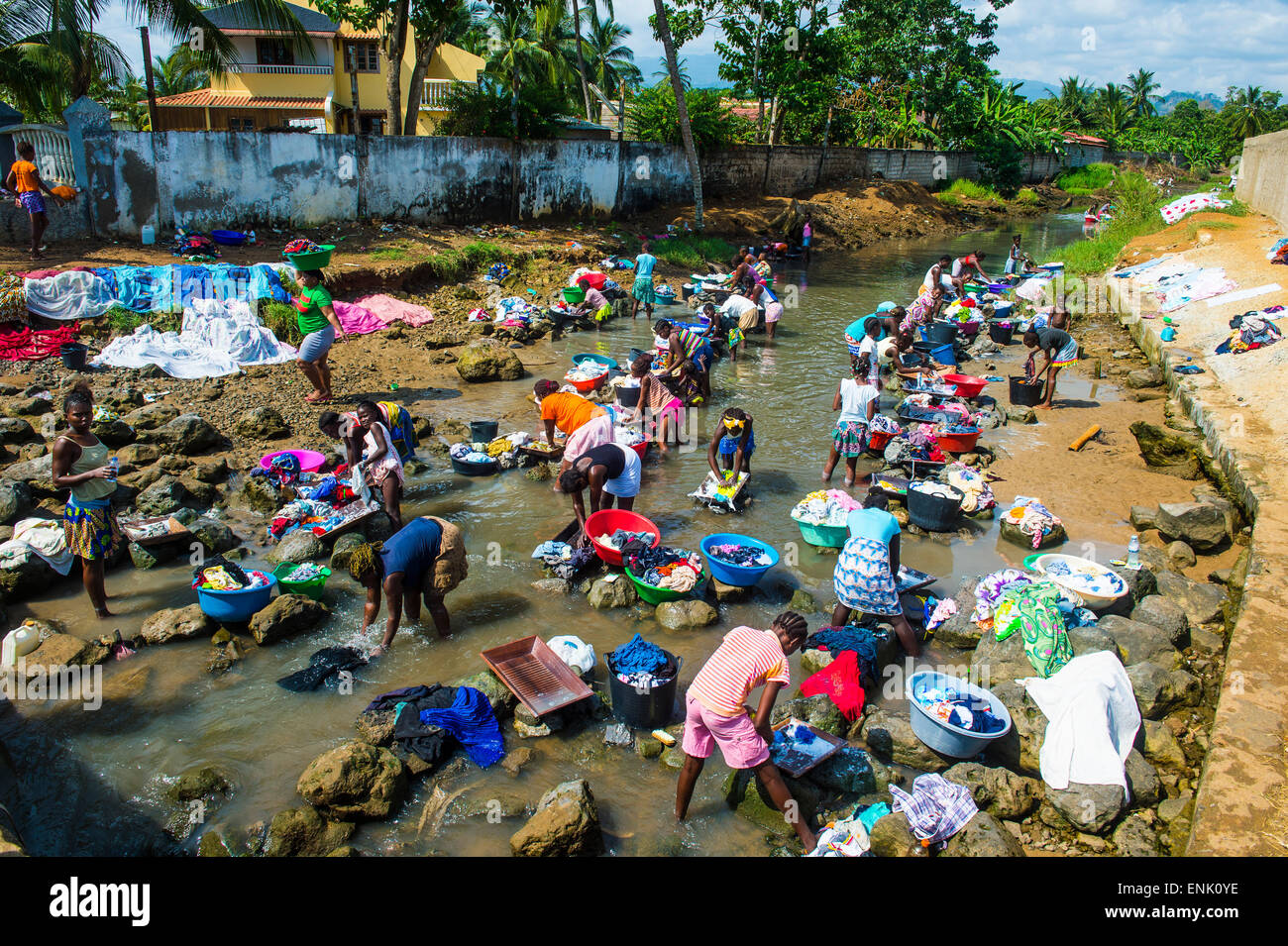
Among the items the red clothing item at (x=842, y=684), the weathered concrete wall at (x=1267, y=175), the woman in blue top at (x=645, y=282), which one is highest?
the weathered concrete wall at (x=1267, y=175)

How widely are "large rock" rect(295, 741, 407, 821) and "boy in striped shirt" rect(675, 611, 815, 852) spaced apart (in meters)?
1.89

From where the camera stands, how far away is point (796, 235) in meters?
26.6

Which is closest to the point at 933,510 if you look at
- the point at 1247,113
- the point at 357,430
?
the point at 357,430

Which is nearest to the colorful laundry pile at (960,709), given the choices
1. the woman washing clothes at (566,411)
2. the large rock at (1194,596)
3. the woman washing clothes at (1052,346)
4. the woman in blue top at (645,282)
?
the large rock at (1194,596)

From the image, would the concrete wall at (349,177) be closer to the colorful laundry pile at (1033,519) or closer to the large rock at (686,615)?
the large rock at (686,615)

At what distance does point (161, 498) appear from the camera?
27.2ft

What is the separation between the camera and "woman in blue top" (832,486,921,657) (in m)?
6.39

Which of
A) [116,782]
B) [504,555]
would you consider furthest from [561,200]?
[116,782]

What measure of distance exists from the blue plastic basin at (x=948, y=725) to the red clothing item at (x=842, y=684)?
14.9 inches

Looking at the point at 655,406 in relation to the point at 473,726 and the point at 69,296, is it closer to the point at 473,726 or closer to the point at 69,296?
the point at 473,726

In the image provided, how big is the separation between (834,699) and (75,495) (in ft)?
20.3

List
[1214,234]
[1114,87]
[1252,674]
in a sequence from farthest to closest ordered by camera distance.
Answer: [1114,87]
[1214,234]
[1252,674]

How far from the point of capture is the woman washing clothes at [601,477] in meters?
7.66

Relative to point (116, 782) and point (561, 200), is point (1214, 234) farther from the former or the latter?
point (116, 782)
